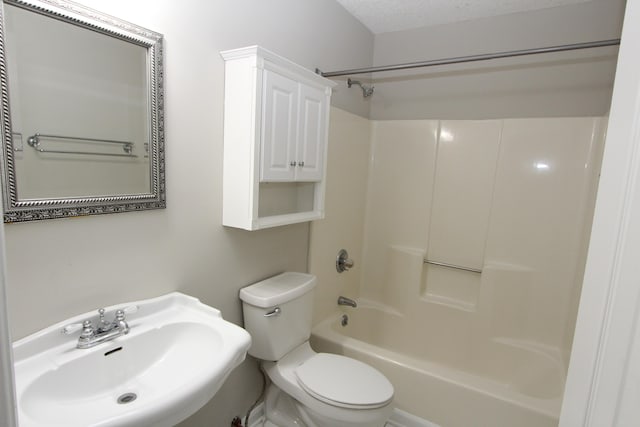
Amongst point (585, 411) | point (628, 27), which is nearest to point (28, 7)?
point (628, 27)

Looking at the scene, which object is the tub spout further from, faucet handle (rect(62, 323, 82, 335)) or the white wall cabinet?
faucet handle (rect(62, 323, 82, 335))

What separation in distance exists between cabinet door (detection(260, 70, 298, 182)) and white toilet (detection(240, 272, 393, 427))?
56 centimetres

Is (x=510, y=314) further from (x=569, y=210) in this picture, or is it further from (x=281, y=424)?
(x=281, y=424)

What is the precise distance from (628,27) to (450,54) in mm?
2184

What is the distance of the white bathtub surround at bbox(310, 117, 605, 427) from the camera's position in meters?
1.92

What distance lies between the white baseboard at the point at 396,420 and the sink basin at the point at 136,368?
87 centimetres

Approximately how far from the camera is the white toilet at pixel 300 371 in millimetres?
1453

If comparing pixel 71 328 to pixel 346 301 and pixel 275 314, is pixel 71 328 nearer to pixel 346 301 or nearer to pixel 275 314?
pixel 275 314

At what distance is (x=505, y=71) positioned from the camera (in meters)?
2.28

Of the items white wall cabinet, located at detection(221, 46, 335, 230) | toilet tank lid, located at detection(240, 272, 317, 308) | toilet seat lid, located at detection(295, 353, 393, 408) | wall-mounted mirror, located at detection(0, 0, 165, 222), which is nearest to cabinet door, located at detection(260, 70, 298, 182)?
white wall cabinet, located at detection(221, 46, 335, 230)

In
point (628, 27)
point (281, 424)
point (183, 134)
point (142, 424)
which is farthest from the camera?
point (281, 424)

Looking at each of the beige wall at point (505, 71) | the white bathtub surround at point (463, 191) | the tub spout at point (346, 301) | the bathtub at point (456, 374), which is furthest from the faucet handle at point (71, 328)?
the beige wall at point (505, 71)

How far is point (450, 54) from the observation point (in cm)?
244

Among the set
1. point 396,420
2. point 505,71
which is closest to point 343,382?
point 396,420
